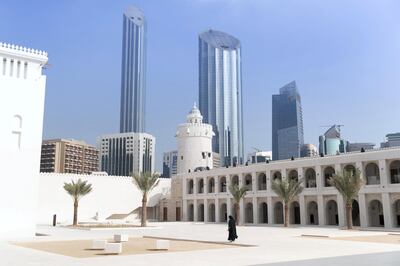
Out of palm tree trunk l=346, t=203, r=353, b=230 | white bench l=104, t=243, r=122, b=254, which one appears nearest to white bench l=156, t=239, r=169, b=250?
white bench l=104, t=243, r=122, b=254

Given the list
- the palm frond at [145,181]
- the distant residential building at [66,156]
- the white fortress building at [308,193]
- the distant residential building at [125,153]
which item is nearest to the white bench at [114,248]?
the palm frond at [145,181]

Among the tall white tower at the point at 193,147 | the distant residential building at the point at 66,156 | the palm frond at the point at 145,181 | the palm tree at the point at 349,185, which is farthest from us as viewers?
the distant residential building at the point at 66,156

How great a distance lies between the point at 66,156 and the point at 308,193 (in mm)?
117204

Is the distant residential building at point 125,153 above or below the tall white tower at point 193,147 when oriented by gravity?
above

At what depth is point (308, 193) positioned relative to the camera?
46.8 m

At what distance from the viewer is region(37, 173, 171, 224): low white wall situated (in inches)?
2142

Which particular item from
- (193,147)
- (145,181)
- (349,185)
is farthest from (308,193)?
(193,147)

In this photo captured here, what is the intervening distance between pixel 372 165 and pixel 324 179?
16.2 feet

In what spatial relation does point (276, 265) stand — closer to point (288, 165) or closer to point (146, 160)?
point (288, 165)

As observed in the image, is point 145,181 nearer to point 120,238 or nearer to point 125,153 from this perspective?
point 120,238

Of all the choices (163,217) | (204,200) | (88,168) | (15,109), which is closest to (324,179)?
(204,200)

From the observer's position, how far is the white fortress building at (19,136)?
27.7 meters

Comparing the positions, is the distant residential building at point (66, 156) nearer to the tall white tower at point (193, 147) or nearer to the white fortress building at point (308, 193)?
the tall white tower at point (193, 147)

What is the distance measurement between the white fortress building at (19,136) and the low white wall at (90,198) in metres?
25.1
